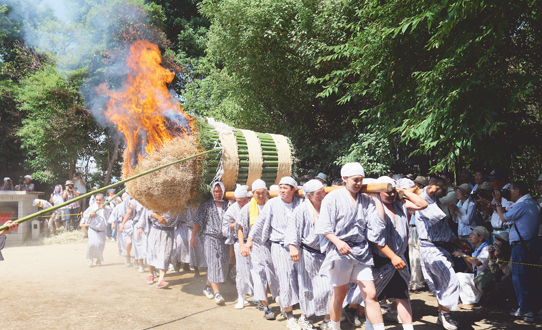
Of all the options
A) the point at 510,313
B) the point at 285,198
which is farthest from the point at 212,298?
the point at 510,313

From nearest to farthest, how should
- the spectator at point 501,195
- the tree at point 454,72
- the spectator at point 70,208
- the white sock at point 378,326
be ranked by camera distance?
the white sock at point 378,326
the tree at point 454,72
the spectator at point 501,195
the spectator at point 70,208

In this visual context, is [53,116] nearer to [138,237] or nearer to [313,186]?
[138,237]

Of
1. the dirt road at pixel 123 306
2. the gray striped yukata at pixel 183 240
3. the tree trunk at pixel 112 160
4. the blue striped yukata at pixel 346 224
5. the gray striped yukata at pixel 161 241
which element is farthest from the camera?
the tree trunk at pixel 112 160

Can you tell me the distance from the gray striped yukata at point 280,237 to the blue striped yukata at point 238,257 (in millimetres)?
636

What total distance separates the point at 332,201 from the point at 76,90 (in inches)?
578

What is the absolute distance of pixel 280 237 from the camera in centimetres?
533

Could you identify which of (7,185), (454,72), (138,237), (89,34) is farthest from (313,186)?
(7,185)

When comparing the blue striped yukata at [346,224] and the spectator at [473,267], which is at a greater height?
the blue striped yukata at [346,224]

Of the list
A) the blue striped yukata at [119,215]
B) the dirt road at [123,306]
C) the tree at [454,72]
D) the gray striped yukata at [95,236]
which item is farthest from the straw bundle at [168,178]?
the blue striped yukata at [119,215]

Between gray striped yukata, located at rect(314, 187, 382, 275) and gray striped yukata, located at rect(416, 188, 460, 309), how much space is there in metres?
1.14


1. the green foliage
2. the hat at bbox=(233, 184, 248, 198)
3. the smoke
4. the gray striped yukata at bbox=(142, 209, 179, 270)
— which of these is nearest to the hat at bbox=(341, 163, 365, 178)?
the hat at bbox=(233, 184, 248, 198)

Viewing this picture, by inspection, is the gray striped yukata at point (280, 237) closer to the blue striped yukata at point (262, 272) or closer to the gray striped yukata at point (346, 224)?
the blue striped yukata at point (262, 272)

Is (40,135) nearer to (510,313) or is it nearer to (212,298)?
(212,298)

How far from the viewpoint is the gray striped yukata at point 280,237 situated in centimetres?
517
